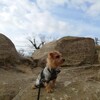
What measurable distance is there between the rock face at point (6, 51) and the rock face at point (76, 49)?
60.8 inches

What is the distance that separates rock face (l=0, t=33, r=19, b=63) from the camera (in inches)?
662

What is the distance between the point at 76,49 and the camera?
59.8 feet

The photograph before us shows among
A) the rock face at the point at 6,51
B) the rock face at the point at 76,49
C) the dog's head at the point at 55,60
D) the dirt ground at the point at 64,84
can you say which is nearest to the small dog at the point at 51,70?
the dog's head at the point at 55,60

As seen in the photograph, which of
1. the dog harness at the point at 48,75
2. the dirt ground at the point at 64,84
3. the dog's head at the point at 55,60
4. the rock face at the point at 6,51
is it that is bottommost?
the dirt ground at the point at 64,84

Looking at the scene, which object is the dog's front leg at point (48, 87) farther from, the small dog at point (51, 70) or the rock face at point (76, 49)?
the rock face at point (76, 49)

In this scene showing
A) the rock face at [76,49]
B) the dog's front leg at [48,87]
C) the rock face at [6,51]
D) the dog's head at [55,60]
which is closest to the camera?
the dog's head at [55,60]

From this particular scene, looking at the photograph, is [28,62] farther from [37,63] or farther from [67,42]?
[67,42]

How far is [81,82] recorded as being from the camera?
9500mm

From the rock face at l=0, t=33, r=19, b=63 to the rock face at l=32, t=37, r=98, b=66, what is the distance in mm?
1545

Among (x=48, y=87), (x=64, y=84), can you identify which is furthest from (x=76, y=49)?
(x=48, y=87)

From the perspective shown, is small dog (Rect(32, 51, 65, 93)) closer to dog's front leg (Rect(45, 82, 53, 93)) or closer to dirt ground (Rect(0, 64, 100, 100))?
dog's front leg (Rect(45, 82, 53, 93))

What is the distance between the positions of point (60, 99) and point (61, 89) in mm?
409

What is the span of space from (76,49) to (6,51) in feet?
12.2

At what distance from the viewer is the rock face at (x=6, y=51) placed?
16.8m
